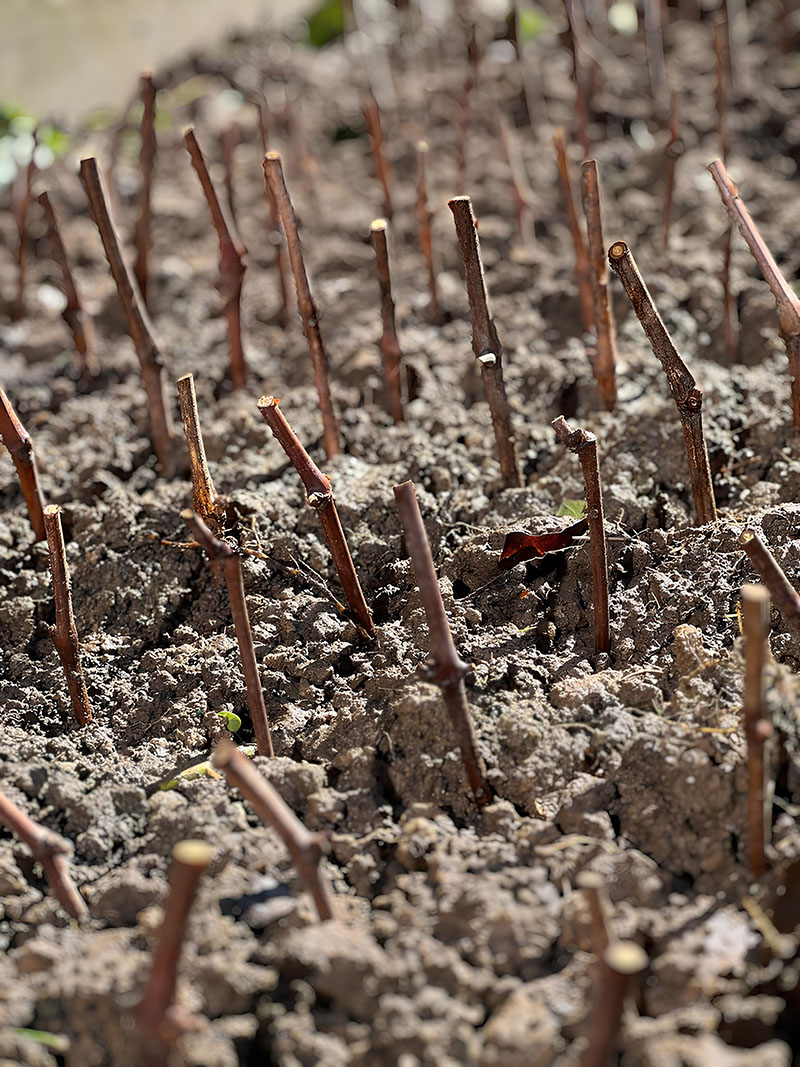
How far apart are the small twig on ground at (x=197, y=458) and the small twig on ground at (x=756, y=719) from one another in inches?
32.4

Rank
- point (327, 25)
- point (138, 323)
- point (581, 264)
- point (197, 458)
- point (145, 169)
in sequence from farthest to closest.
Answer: point (327, 25)
point (145, 169)
point (581, 264)
point (138, 323)
point (197, 458)

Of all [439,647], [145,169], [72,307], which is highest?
[145,169]

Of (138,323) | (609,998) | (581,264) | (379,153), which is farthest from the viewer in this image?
(379,153)

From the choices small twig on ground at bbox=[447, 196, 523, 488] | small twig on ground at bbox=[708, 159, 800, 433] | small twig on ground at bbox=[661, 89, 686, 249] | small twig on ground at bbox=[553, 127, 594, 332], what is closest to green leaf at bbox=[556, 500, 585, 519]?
small twig on ground at bbox=[447, 196, 523, 488]

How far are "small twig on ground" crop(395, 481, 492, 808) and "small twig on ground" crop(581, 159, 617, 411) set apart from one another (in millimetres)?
887

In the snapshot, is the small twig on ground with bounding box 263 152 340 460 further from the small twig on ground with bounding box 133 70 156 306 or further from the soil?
the small twig on ground with bounding box 133 70 156 306

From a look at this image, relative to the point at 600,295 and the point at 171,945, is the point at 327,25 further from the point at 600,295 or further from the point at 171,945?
the point at 171,945

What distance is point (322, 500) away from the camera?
59.1 inches

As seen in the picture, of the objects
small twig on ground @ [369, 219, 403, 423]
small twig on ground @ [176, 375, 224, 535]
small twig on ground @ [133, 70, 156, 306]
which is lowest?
small twig on ground @ [176, 375, 224, 535]

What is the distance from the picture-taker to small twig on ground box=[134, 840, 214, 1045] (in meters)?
0.90

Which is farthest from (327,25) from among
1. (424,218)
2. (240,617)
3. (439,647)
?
(439,647)

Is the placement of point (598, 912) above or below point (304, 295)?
below

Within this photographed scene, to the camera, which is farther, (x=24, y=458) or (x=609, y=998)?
(x=24, y=458)

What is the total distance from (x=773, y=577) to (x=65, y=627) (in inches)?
39.5
